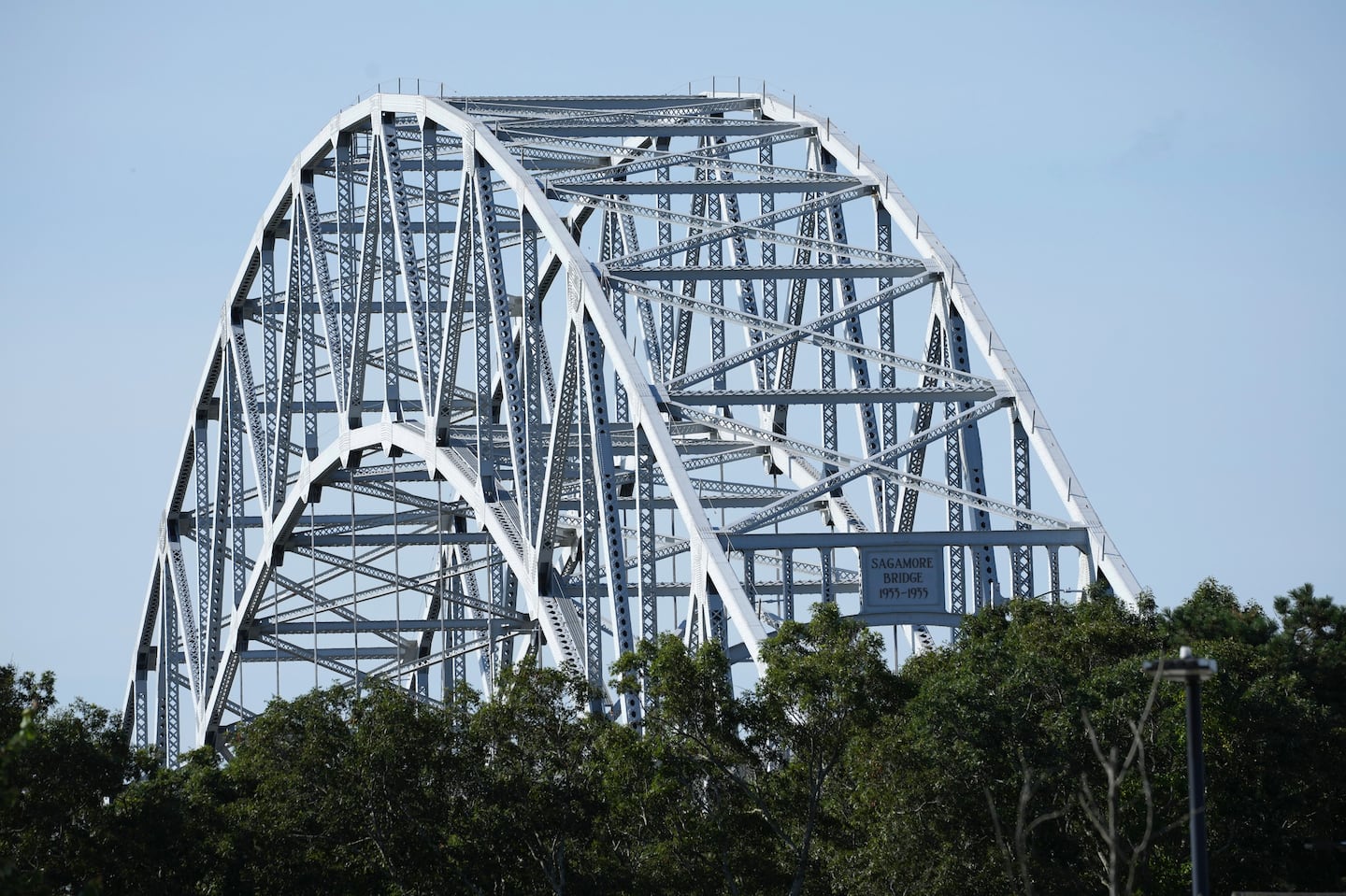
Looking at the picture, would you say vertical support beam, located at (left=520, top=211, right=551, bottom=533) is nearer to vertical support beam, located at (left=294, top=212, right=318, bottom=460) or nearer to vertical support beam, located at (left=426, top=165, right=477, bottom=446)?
vertical support beam, located at (left=426, top=165, right=477, bottom=446)

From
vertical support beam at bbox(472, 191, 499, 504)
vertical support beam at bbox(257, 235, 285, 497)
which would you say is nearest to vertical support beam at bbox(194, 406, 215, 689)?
vertical support beam at bbox(257, 235, 285, 497)

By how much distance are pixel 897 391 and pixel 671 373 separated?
12.8 meters

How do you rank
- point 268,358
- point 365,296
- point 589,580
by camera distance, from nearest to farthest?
point 589,580 < point 365,296 < point 268,358

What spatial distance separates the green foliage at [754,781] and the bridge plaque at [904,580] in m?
2.53

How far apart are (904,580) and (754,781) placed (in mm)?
8948

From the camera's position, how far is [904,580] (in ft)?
153

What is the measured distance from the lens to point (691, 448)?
63875mm

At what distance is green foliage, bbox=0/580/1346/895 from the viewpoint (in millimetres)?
36562

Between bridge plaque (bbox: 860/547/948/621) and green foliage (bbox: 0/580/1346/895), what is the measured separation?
253 centimetres

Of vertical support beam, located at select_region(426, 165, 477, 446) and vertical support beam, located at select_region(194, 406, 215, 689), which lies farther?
vertical support beam, located at select_region(194, 406, 215, 689)

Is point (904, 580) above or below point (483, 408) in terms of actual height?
below

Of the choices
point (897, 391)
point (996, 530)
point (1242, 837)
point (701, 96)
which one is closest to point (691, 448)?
point (701, 96)

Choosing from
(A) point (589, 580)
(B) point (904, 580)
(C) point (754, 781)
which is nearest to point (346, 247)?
(A) point (589, 580)

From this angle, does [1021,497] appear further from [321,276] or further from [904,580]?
[321,276]
